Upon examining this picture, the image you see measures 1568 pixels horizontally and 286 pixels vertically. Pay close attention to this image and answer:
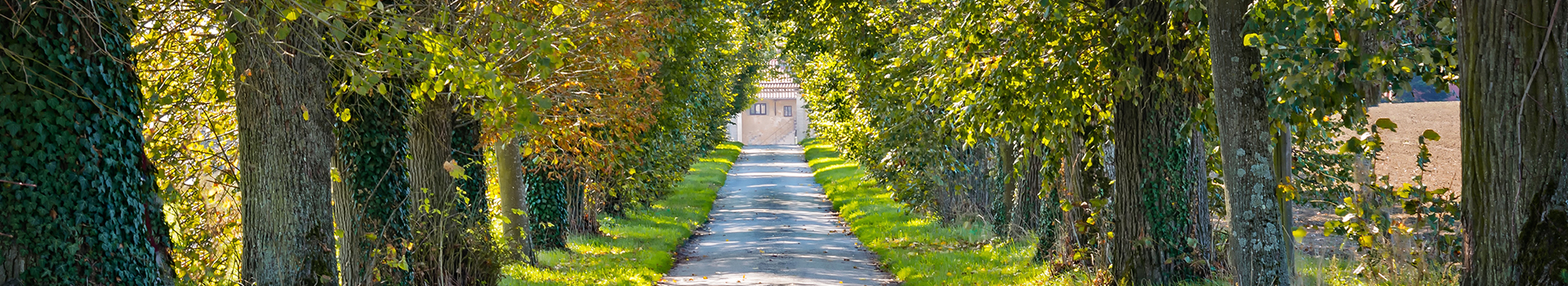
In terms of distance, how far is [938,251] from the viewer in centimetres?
1612

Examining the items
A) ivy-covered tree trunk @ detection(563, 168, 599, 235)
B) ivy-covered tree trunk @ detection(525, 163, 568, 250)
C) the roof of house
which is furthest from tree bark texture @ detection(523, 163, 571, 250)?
the roof of house

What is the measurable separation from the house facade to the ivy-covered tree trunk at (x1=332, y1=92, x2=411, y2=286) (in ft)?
264

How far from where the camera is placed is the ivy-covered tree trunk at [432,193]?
10648 mm

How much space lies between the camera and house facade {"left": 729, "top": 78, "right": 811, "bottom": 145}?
91.9 metres

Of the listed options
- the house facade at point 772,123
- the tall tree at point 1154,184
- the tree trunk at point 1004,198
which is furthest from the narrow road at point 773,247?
the house facade at point 772,123

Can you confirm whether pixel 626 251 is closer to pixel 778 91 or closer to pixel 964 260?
pixel 964 260

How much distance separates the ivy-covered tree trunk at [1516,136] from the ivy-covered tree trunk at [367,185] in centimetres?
732

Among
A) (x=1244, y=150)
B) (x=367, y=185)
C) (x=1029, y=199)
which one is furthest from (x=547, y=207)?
(x=1244, y=150)

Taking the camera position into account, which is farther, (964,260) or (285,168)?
(964,260)

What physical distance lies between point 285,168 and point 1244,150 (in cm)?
605

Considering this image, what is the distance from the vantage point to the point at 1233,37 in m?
6.54

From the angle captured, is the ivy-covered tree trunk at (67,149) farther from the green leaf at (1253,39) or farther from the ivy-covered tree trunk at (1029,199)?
the ivy-covered tree trunk at (1029,199)

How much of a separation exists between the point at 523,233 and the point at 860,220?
9316 mm

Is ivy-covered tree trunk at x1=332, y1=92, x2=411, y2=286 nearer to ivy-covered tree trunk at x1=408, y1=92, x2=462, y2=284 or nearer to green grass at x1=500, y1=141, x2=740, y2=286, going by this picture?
ivy-covered tree trunk at x1=408, y1=92, x2=462, y2=284
